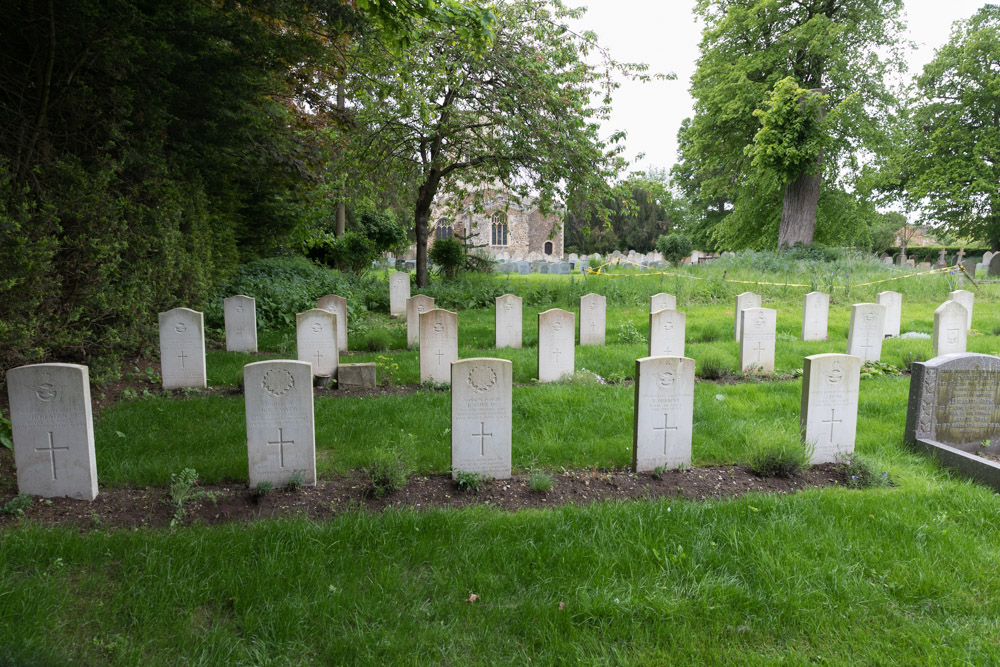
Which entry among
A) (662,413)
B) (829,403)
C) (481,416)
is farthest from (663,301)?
(481,416)

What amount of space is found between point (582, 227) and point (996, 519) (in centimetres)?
4731

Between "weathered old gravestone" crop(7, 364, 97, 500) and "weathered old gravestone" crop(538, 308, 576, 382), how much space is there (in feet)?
16.5

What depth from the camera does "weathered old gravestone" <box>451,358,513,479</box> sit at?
4.30 meters

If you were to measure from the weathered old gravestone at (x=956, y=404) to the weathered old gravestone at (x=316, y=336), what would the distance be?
6.25 m

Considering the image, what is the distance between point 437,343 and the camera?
745 centimetres

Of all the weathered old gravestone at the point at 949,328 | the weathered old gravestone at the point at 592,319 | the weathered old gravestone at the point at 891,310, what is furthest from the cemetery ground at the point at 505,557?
the weathered old gravestone at the point at 891,310

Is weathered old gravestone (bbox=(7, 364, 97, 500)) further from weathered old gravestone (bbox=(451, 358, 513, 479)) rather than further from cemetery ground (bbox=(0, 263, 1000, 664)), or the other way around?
weathered old gravestone (bbox=(451, 358, 513, 479))

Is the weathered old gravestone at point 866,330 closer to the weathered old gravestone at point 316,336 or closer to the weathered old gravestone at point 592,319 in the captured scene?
the weathered old gravestone at point 592,319

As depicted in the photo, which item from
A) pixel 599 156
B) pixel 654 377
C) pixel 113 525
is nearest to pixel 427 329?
pixel 654 377

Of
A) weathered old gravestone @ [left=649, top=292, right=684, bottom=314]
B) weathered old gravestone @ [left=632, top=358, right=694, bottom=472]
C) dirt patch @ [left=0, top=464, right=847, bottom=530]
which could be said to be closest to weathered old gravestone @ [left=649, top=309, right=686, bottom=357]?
weathered old gravestone @ [left=649, top=292, right=684, bottom=314]

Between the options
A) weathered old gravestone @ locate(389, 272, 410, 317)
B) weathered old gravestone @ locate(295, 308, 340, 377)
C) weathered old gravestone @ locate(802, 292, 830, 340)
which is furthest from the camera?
weathered old gravestone @ locate(389, 272, 410, 317)

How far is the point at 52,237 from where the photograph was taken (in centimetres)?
482

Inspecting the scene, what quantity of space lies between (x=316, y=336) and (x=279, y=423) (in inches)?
132

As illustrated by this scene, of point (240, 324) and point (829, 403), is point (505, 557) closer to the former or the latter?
point (829, 403)
